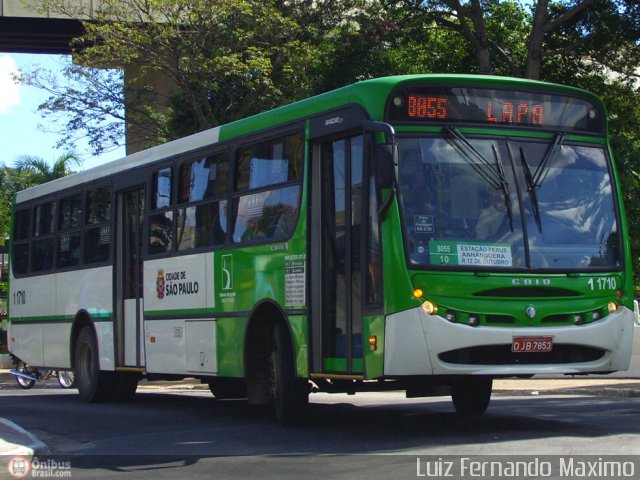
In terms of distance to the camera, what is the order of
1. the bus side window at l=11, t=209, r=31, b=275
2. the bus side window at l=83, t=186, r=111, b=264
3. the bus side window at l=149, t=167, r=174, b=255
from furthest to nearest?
1. the bus side window at l=11, t=209, r=31, b=275
2. the bus side window at l=83, t=186, r=111, b=264
3. the bus side window at l=149, t=167, r=174, b=255

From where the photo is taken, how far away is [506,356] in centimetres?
1061

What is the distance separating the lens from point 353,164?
11.2m

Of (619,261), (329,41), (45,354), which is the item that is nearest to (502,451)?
(619,261)

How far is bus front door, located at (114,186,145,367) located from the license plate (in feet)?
21.7

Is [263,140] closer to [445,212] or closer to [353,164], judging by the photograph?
[353,164]

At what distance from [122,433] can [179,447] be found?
1.78 meters

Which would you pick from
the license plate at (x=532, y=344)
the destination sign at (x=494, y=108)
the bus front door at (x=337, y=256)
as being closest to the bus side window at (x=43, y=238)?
the bus front door at (x=337, y=256)

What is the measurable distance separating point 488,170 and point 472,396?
3.50 metres

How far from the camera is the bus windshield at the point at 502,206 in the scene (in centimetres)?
1060

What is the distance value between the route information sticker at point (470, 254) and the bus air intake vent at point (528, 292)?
0.24 metres

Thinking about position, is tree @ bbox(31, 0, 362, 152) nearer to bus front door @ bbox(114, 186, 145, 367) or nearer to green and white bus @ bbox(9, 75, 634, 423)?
bus front door @ bbox(114, 186, 145, 367)

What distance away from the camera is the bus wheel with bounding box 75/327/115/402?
1728 centimetres


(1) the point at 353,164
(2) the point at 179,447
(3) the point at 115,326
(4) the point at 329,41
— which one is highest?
(4) the point at 329,41

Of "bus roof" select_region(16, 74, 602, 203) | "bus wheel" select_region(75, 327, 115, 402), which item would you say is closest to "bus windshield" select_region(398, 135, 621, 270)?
"bus roof" select_region(16, 74, 602, 203)
